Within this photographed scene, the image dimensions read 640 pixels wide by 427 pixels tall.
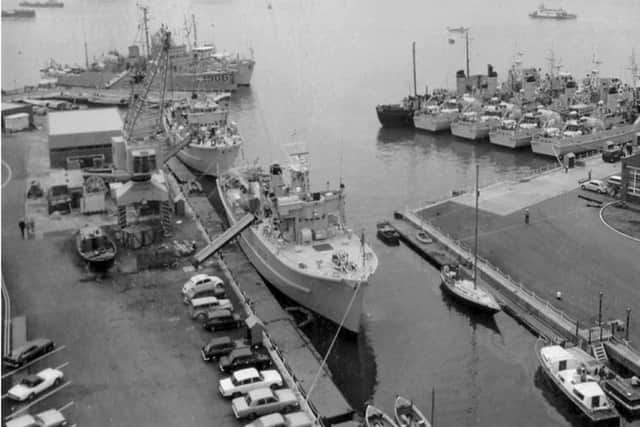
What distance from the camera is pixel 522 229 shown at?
36.1 metres

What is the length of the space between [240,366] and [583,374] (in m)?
10.1

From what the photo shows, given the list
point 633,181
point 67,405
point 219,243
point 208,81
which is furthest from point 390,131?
point 67,405

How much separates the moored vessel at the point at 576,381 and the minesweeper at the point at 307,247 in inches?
261

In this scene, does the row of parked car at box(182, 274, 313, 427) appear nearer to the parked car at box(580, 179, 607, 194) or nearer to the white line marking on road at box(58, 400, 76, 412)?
the white line marking on road at box(58, 400, 76, 412)

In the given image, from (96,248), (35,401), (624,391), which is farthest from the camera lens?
(96,248)

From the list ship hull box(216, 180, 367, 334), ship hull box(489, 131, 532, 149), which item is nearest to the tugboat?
ship hull box(489, 131, 532, 149)

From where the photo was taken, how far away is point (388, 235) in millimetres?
38281

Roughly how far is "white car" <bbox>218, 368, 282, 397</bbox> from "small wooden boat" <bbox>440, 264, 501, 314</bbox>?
10530 millimetres

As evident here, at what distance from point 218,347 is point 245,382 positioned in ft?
7.55

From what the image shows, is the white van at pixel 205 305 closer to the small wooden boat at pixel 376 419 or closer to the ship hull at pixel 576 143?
the small wooden boat at pixel 376 419

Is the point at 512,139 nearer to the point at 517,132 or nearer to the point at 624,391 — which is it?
the point at 517,132

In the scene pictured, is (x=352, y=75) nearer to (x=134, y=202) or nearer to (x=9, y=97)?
(x=9, y=97)

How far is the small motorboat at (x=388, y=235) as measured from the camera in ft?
125

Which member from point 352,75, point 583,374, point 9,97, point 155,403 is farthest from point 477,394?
point 352,75
